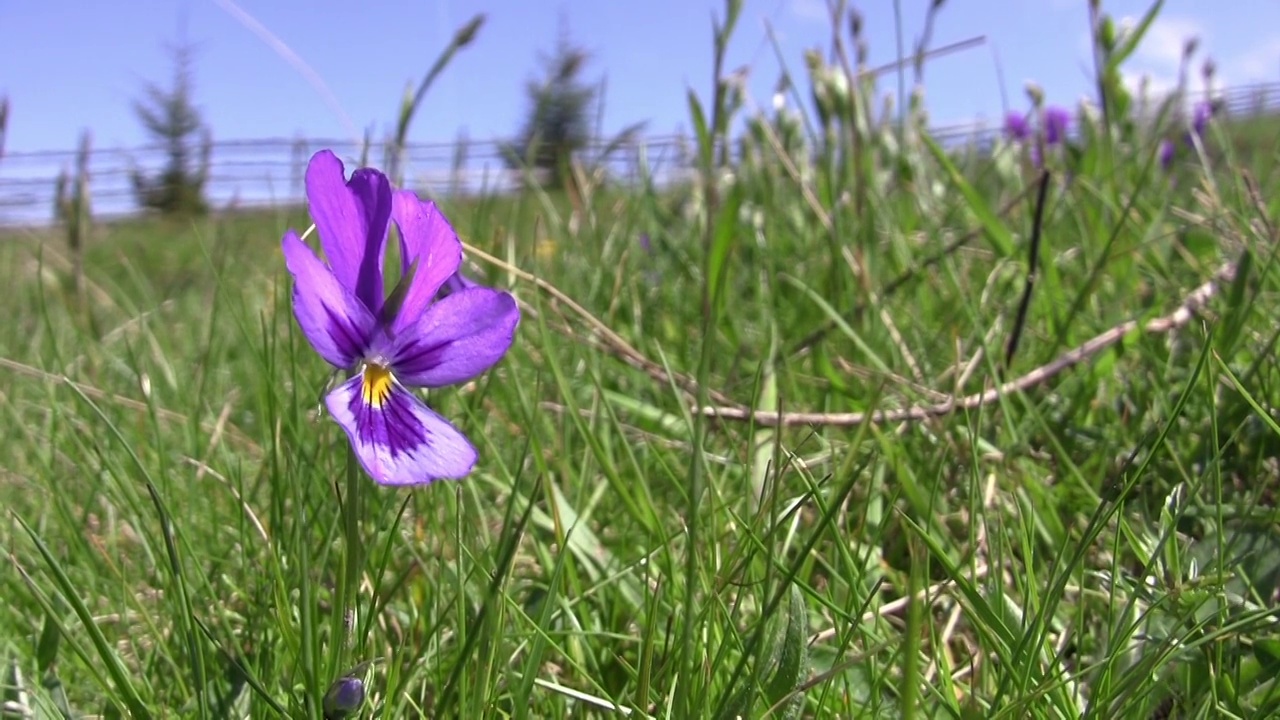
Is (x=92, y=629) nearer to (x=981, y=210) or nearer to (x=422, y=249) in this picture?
(x=422, y=249)

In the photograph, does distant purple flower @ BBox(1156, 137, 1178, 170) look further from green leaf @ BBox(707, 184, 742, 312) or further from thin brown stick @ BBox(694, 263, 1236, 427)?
green leaf @ BBox(707, 184, 742, 312)

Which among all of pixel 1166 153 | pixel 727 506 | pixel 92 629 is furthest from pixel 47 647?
pixel 1166 153

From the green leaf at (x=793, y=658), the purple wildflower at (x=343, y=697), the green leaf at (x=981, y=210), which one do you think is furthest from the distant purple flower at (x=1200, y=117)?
the purple wildflower at (x=343, y=697)

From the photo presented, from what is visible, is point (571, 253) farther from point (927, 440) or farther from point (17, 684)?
point (17, 684)

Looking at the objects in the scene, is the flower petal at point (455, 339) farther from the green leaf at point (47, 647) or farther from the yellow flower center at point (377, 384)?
the green leaf at point (47, 647)

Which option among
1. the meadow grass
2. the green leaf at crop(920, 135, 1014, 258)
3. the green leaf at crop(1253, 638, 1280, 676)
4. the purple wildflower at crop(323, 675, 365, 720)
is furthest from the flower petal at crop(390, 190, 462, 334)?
the green leaf at crop(920, 135, 1014, 258)

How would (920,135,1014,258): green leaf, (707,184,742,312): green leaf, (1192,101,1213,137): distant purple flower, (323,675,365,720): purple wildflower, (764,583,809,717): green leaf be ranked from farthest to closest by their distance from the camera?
(1192,101,1213,137): distant purple flower < (920,135,1014,258): green leaf < (707,184,742,312): green leaf < (764,583,809,717): green leaf < (323,675,365,720): purple wildflower

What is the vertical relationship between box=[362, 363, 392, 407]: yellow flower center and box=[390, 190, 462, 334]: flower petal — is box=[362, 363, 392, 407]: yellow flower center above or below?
below
